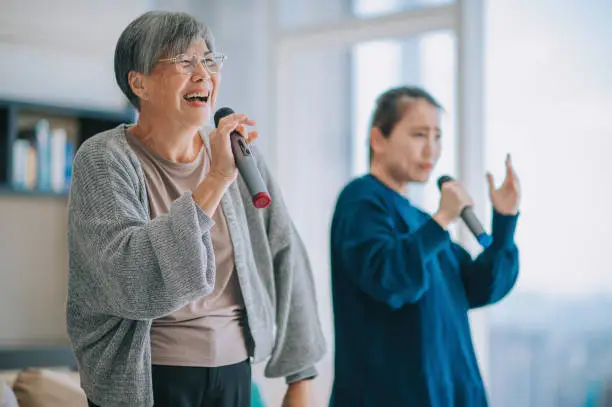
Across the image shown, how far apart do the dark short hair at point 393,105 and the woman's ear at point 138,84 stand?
0.76 m

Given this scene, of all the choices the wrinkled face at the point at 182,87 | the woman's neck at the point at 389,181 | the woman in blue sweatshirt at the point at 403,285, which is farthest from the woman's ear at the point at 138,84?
the woman's neck at the point at 389,181

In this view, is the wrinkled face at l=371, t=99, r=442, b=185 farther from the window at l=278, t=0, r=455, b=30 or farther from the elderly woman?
the window at l=278, t=0, r=455, b=30

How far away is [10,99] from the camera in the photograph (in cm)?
361

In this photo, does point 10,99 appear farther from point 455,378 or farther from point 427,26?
point 455,378

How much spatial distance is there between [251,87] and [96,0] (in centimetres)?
99

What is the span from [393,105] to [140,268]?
0.99 meters

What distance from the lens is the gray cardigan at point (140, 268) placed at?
1254 millimetres

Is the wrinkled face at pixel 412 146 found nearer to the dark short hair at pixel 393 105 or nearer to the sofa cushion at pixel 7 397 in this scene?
the dark short hair at pixel 393 105

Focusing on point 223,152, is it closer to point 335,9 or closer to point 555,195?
point 555,195

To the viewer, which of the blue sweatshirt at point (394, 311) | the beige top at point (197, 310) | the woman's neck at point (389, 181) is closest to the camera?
the beige top at point (197, 310)

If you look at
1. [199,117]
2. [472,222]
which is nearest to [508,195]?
[472,222]

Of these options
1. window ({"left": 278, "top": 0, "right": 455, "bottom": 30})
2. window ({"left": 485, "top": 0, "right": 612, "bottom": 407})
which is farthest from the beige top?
window ({"left": 278, "top": 0, "right": 455, "bottom": 30})

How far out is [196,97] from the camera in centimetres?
144

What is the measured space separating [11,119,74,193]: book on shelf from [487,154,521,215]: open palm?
2.29 meters
